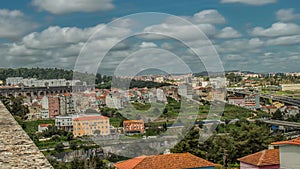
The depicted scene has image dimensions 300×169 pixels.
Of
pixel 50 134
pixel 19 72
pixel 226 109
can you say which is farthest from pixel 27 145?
pixel 19 72

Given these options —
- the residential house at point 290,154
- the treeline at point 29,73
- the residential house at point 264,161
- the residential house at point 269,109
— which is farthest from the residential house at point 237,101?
the residential house at point 290,154

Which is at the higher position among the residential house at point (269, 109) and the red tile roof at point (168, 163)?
the red tile roof at point (168, 163)

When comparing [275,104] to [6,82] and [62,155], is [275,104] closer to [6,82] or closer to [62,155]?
[62,155]

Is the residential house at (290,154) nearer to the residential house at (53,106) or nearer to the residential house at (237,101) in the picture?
the residential house at (53,106)

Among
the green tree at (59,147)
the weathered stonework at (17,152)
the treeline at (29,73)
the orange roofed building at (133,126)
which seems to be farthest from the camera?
the treeline at (29,73)

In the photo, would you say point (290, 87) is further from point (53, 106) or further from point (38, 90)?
point (38, 90)

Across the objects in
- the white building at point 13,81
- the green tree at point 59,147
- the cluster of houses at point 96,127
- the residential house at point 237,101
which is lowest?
the green tree at point 59,147

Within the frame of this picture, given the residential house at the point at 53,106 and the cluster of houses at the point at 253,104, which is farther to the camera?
the cluster of houses at the point at 253,104
